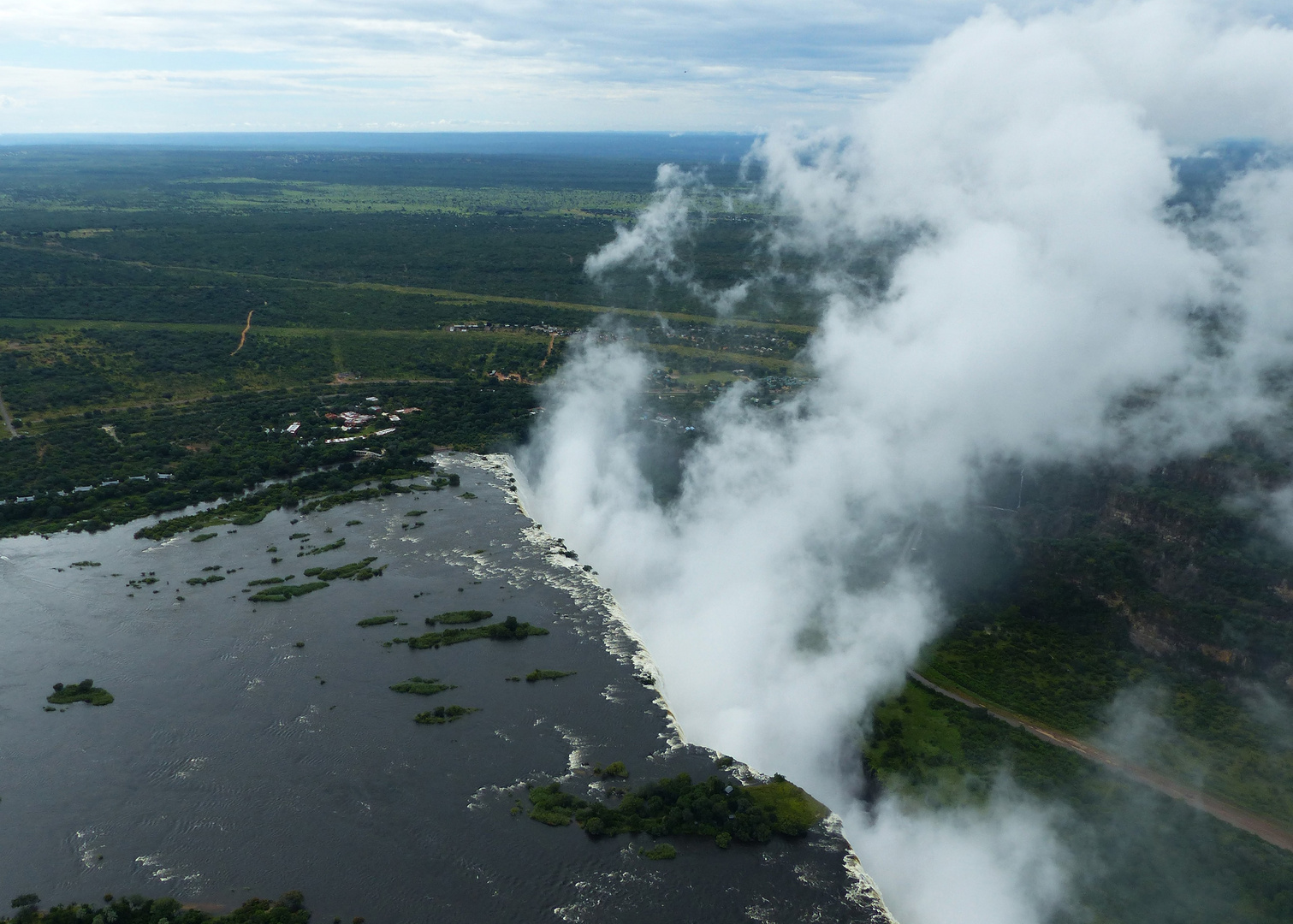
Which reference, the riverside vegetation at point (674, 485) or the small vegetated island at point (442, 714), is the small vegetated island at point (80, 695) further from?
the small vegetated island at point (442, 714)

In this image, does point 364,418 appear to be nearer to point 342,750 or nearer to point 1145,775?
point 342,750

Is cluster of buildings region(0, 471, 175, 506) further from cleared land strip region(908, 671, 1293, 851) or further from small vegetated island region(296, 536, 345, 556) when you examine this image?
cleared land strip region(908, 671, 1293, 851)

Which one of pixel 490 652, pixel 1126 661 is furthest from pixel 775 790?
pixel 1126 661

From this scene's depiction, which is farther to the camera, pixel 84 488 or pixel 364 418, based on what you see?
pixel 364 418

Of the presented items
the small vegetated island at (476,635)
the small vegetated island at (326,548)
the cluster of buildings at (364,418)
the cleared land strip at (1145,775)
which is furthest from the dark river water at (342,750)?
the cluster of buildings at (364,418)

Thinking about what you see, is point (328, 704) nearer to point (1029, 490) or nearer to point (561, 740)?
point (561, 740)

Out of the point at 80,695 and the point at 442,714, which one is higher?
the point at 442,714

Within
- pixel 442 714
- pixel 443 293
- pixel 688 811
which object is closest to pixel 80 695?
pixel 442 714

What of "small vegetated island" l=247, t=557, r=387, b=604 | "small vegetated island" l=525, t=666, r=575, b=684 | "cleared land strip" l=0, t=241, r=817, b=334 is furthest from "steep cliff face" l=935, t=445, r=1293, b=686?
"cleared land strip" l=0, t=241, r=817, b=334
